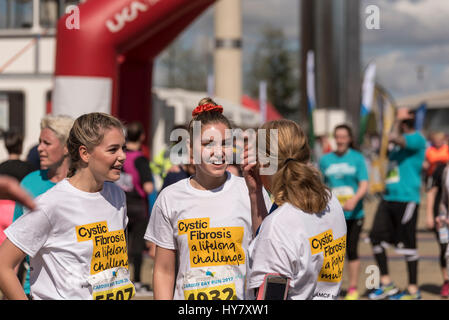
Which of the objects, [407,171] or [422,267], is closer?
[407,171]

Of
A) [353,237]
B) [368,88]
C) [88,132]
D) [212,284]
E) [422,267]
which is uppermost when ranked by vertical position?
[368,88]

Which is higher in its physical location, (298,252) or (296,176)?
(296,176)

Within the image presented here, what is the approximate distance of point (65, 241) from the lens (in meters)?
3.03

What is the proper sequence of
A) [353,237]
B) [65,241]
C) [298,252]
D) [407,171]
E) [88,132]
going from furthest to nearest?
[407,171] < [353,237] < [88,132] < [65,241] < [298,252]

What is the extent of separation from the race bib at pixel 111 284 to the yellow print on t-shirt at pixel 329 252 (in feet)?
3.03

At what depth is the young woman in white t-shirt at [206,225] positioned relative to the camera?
324 centimetres

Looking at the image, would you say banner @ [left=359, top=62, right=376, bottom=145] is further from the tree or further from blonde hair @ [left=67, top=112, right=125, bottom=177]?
the tree

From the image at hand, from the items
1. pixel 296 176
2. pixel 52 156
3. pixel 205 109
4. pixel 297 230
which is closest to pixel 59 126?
pixel 52 156

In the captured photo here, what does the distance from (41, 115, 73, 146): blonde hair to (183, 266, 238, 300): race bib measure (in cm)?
139

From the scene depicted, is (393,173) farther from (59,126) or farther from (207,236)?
(207,236)

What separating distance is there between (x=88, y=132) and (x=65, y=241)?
482 millimetres

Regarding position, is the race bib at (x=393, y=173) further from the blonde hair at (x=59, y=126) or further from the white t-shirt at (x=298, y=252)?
the white t-shirt at (x=298, y=252)

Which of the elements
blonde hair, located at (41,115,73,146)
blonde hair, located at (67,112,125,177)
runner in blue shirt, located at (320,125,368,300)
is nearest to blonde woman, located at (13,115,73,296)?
blonde hair, located at (41,115,73,146)

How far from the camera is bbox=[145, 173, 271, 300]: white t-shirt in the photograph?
323cm
